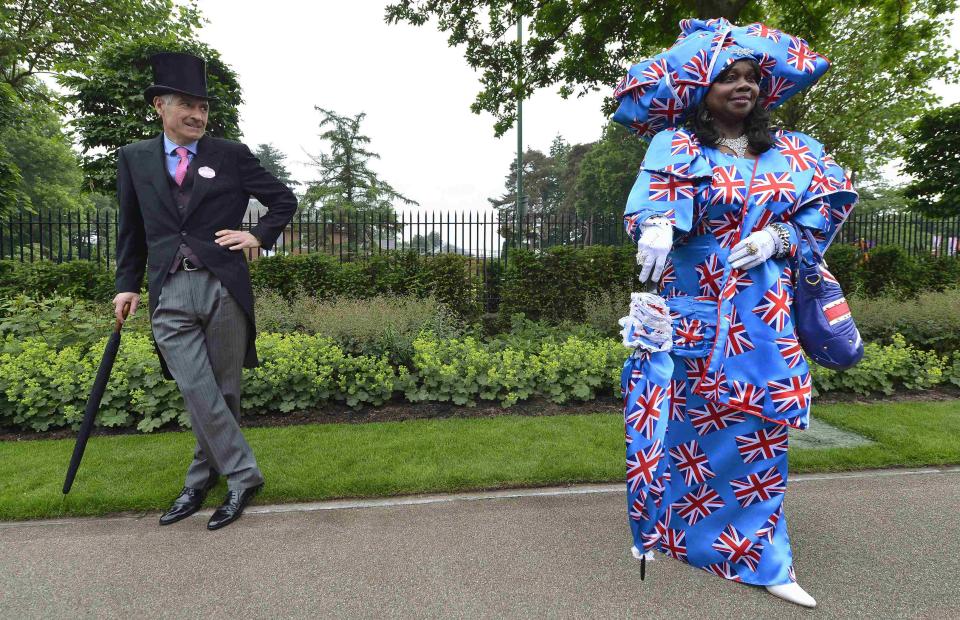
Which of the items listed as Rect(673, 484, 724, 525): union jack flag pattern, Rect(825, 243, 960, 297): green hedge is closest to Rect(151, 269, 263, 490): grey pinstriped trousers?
Rect(673, 484, 724, 525): union jack flag pattern

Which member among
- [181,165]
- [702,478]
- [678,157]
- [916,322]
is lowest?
[702,478]

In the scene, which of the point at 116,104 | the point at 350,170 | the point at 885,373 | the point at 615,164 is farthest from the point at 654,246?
the point at 615,164

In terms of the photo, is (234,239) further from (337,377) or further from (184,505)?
(337,377)

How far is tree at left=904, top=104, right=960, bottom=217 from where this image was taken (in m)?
8.78

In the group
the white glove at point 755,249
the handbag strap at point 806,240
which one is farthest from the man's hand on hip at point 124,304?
the handbag strap at point 806,240

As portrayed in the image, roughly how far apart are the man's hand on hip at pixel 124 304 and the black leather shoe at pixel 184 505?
1.01 metres

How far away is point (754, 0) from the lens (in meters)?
7.48

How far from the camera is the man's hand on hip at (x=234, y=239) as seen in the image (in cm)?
276

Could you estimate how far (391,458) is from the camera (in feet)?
11.8

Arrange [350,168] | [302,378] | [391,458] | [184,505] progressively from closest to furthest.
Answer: [184,505], [391,458], [302,378], [350,168]

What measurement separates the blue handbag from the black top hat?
2.87 meters

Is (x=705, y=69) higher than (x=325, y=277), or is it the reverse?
(x=705, y=69)

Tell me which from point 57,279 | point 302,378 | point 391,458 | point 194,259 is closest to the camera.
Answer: point 194,259

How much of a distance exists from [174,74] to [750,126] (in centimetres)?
270
